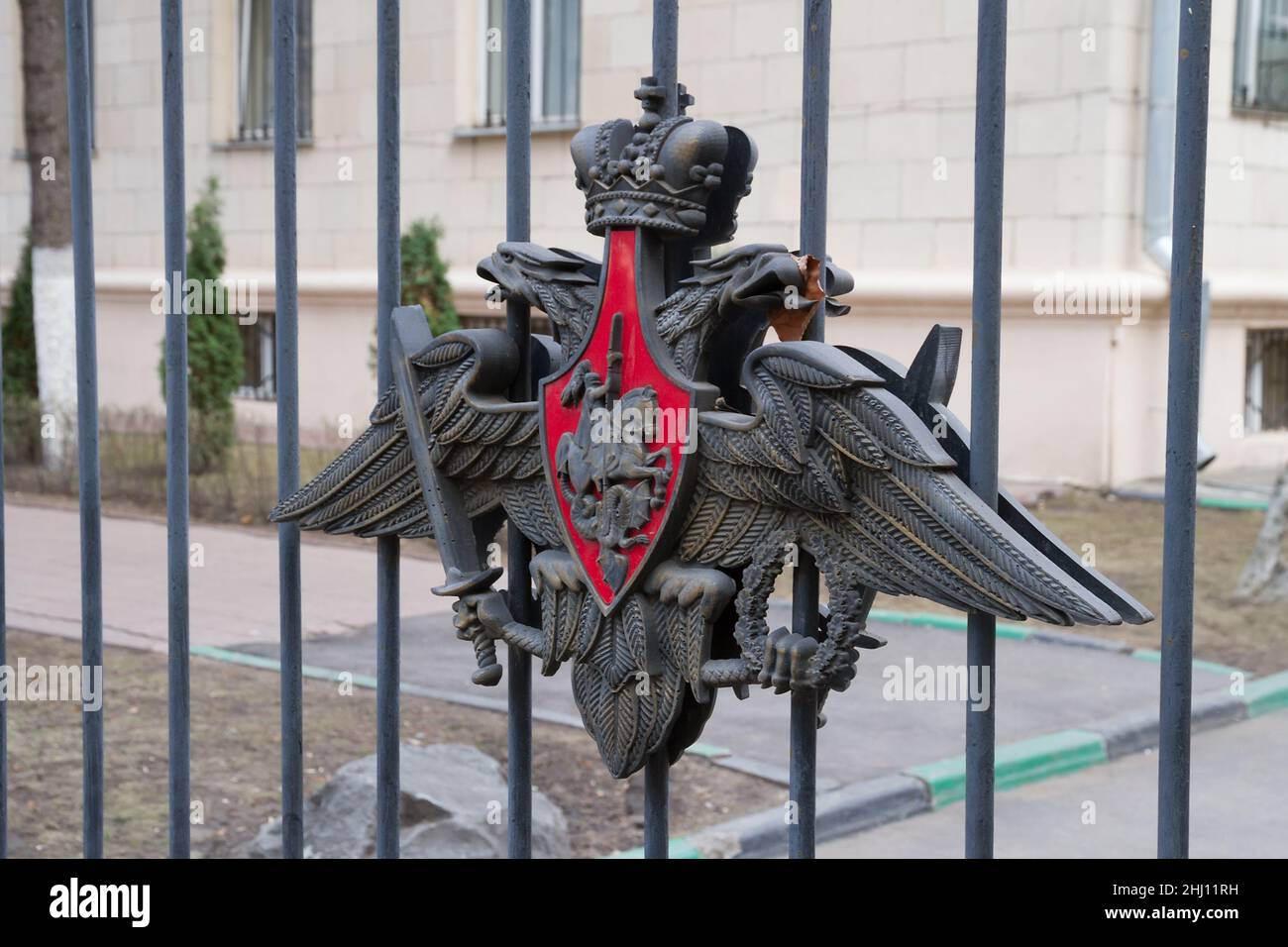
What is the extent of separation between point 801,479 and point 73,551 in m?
8.49

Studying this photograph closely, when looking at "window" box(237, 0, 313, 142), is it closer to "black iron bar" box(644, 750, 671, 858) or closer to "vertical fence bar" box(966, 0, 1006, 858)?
"black iron bar" box(644, 750, 671, 858)

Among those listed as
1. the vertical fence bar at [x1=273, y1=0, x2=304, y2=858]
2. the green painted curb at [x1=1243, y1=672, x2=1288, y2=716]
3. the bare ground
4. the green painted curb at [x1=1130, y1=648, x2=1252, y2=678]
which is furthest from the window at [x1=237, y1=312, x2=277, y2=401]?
the vertical fence bar at [x1=273, y1=0, x2=304, y2=858]

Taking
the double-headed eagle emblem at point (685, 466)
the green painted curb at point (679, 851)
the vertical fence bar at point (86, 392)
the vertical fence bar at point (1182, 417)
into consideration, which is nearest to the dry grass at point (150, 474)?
the green painted curb at point (679, 851)

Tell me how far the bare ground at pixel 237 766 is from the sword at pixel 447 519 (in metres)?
2.96

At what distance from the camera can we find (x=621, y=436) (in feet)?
5.20

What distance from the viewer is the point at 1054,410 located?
402 inches

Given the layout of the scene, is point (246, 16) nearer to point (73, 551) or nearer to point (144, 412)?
point (144, 412)

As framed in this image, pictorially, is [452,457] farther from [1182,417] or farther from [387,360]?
[1182,417]

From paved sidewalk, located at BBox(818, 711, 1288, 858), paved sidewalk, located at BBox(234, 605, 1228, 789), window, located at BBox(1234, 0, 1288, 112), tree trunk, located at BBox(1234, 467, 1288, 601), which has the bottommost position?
paved sidewalk, located at BBox(818, 711, 1288, 858)

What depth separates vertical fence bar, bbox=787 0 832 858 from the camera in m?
1.53

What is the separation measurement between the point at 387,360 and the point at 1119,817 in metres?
3.95

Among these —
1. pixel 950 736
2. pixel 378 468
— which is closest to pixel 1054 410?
pixel 950 736

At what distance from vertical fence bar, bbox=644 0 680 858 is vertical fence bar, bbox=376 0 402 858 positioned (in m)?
0.37

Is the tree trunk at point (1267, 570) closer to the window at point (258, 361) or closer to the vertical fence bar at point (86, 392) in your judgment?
the vertical fence bar at point (86, 392)
